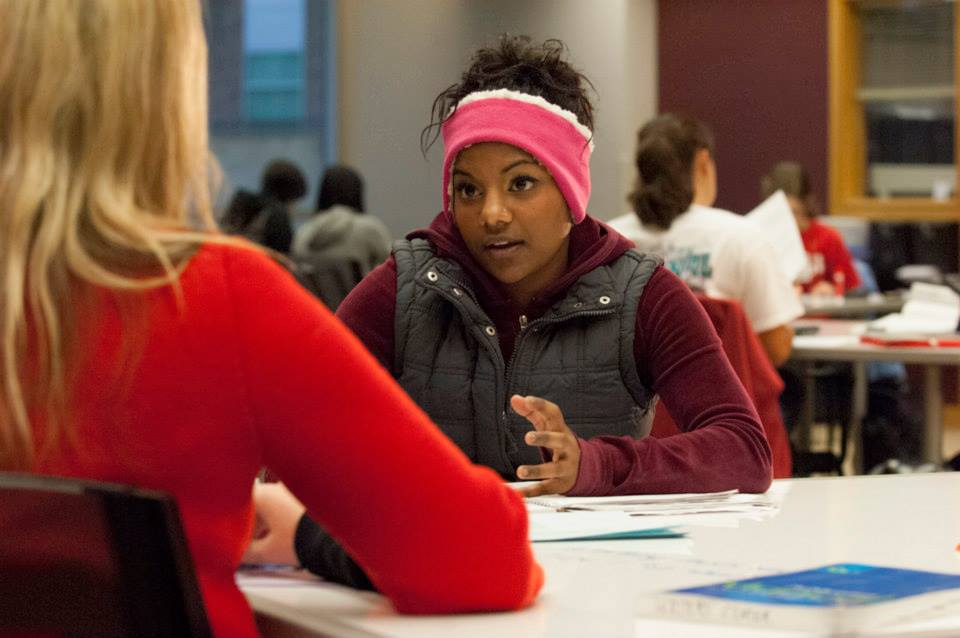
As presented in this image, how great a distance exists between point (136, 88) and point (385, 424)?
29 cm

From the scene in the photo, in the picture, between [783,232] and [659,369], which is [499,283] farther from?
Answer: [783,232]

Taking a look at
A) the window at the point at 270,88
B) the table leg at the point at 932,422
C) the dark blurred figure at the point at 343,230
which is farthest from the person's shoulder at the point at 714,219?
the window at the point at 270,88

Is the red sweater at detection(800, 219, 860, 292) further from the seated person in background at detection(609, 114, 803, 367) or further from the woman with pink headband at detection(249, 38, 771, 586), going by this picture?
the woman with pink headband at detection(249, 38, 771, 586)

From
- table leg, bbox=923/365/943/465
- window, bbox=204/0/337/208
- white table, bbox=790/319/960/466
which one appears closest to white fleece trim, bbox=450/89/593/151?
white table, bbox=790/319/960/466

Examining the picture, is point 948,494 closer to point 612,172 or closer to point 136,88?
point 136,88

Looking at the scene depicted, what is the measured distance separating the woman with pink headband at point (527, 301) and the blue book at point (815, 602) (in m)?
0.64

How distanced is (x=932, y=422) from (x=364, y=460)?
394cm

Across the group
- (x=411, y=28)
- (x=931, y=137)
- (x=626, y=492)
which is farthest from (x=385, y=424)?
(x=931, y=137)

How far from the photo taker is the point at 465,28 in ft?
23.2

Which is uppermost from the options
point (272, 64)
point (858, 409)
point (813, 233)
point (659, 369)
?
point (272, 64)

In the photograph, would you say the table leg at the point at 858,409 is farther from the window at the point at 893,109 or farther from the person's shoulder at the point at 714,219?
the window at the point at 893,109

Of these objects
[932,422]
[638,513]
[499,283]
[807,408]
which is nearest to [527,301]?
[499,283]

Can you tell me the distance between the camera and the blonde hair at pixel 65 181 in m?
0.97

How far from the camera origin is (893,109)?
8156 mm
